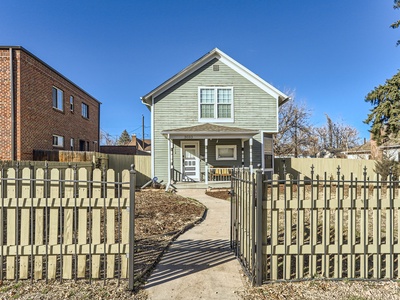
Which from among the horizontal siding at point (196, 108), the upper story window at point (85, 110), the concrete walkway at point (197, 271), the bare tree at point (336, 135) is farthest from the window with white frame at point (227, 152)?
the bare tree at point (336, 135)

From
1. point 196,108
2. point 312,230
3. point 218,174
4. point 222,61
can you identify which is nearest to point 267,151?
point 218,174

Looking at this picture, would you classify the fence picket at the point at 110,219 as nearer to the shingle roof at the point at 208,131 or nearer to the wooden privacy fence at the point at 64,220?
the wooden privacy fence at the point at 64,220

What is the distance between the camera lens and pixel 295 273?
335 centimetres

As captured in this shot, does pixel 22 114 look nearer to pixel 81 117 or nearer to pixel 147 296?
pixel 81 117

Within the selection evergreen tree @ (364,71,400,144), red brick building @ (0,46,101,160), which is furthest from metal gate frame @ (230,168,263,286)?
evergreen tree @ (364,71,400,144)

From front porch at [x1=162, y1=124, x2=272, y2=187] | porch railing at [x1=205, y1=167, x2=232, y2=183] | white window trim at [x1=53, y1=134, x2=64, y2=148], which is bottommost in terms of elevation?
porch railing at [x1=205, y1=167, x2=232, y2=183]

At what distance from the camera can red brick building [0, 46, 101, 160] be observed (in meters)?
11.6

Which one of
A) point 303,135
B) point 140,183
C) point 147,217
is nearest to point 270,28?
point 140,183

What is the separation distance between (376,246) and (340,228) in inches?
20.2

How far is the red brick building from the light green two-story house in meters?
5.89

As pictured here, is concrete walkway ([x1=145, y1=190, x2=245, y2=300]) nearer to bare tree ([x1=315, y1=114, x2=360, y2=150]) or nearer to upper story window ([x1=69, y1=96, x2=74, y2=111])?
upper story window ([x1=69, y1=96, x2=74, y2=111])

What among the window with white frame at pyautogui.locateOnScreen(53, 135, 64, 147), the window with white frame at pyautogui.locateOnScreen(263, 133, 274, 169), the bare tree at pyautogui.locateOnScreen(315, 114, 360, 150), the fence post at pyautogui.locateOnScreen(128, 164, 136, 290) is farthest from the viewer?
the bare tree at pyautogui.locateOnScreen(315, 114, 360, 150)

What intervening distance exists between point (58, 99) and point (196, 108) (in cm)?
951

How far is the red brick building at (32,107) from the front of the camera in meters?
11.6
